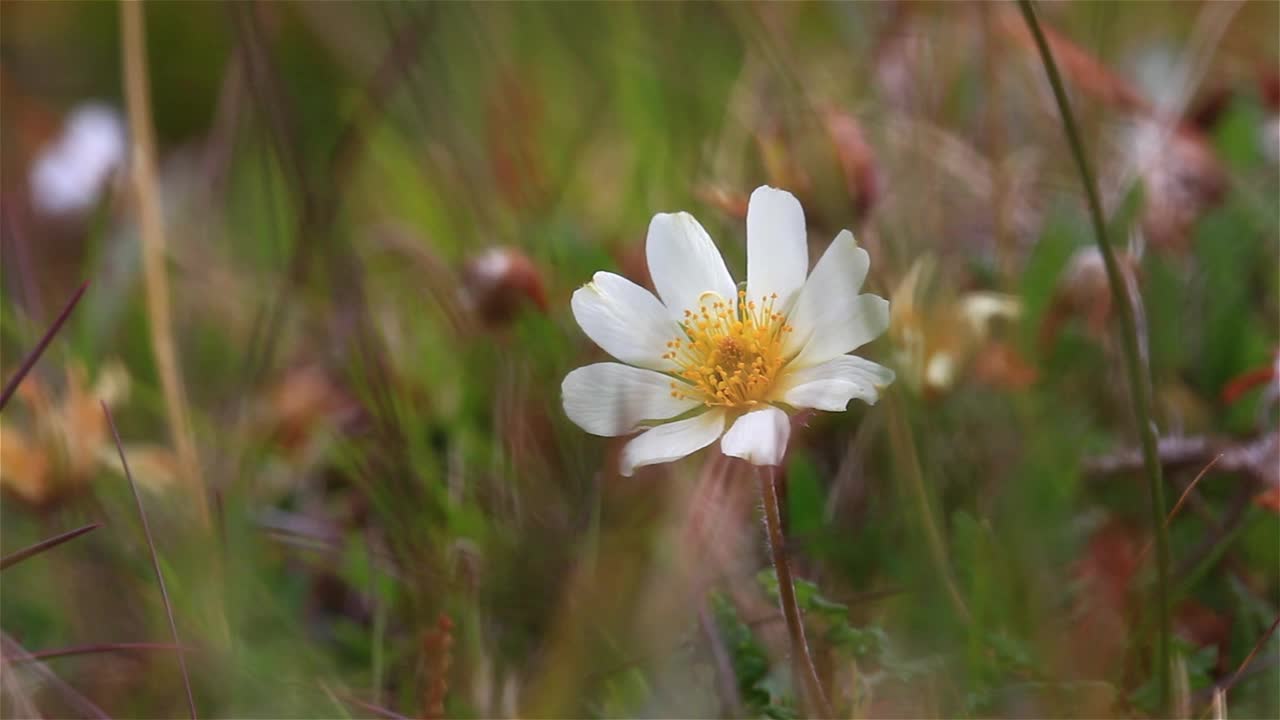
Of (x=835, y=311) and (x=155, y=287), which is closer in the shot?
(x=835, y=311)

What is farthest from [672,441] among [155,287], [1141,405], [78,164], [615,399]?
[78,164]

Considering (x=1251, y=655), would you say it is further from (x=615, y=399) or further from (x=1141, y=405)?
(x=615, y=399)

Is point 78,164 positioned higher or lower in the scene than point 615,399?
higher

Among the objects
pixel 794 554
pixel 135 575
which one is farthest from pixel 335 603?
pixel 794 554

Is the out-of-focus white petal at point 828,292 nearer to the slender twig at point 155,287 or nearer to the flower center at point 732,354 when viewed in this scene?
the flower center at point 732,354

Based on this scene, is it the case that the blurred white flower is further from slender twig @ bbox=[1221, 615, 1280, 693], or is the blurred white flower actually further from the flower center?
slender twig @ bbox=[1221, 615, 1280, 693]

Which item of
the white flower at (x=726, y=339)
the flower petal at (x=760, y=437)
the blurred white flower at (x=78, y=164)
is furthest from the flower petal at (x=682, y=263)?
the blurred white flower at (x=78, y=164)
